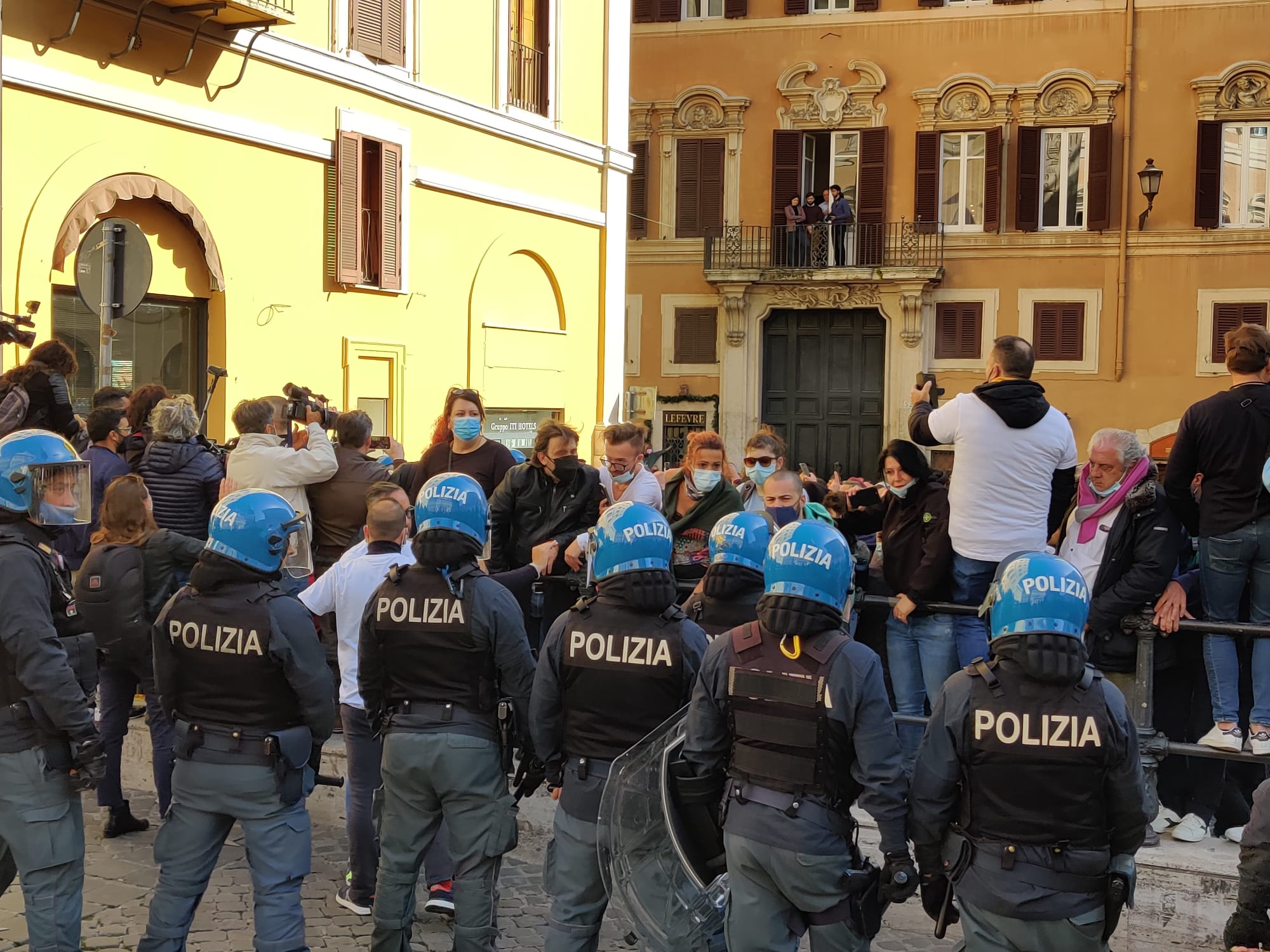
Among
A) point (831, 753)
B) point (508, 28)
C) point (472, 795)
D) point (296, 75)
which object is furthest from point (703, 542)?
point (508, 28)

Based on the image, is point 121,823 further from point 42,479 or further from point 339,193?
point 339,193

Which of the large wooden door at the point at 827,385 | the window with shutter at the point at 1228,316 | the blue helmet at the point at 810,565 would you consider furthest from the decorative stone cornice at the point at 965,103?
the blue helmet at the point at 810,565

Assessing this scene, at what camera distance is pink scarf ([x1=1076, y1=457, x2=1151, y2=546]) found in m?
6.01

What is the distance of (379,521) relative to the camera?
19.5 feet

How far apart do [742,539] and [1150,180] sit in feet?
75.0

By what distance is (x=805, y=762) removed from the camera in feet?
14.2

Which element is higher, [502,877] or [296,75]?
[296,75]

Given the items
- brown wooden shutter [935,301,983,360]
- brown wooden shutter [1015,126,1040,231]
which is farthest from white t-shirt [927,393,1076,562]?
brown wooden shutter [1015,126,1040,231]

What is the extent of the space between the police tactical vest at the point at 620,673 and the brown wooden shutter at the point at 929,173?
2386 cm

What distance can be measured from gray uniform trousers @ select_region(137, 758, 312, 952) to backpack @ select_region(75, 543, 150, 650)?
1749 millimetres

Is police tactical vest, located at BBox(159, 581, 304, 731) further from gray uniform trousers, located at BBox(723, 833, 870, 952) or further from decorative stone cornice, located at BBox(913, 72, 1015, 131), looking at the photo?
decorative stone cornice, located at BBox(913, 72, 1015, 131)

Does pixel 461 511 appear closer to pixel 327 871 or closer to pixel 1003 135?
pixel 327 871

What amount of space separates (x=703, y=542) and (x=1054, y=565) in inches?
124

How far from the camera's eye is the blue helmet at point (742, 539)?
5.10 m
